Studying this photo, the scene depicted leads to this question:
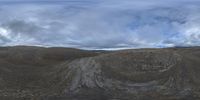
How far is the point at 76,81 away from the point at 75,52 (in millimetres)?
8449

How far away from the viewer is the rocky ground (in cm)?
5303

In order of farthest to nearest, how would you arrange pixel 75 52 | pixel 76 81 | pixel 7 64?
1. pixel 75 52
2. pixel 7 64
3. pixel 76 81

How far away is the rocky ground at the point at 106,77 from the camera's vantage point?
5303 cm

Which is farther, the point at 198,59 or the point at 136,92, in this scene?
the point at 198,59

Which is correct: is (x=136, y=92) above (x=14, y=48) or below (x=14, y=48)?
below

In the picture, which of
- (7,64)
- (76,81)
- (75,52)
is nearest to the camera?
(76,81)

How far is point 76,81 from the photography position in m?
53.4

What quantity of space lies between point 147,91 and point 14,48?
1442 cm

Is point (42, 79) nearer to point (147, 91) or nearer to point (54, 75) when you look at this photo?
point (54, 75)

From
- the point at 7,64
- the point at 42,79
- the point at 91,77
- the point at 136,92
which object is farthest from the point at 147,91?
the point at 7,64

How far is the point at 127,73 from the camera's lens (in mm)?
54938

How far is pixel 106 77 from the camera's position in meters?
54.4

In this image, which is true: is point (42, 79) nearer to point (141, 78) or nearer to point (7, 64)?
point (7, 64)

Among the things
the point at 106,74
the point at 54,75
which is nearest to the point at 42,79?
the point at 54,75
